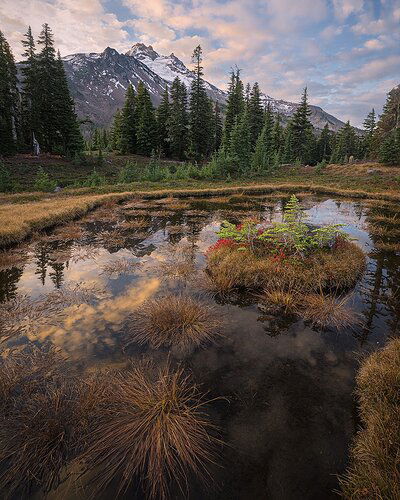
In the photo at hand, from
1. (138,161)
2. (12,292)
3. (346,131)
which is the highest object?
(346,131)

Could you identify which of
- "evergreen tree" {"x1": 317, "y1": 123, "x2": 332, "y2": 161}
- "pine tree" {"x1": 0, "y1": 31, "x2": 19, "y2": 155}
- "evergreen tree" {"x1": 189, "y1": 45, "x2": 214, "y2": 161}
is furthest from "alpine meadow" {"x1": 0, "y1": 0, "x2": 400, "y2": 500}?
"evergreen tree" {"x1": 317, "y1": 123, "x2": 332, "y2": 161}

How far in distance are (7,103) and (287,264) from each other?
4833 centimetres

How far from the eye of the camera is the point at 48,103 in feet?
137

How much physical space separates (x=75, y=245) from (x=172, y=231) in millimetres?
5248

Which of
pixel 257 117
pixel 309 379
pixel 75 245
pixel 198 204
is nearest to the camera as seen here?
pixel 309 379

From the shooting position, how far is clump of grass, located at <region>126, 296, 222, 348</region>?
6322mm

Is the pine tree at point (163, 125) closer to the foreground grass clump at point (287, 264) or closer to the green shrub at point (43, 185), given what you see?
the green shrub at point (43, 185)

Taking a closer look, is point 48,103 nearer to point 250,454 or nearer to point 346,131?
point 250,454

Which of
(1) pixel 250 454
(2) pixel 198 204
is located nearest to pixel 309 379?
(1) pixel 250 454

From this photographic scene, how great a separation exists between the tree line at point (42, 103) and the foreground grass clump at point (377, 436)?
4413 centimetres

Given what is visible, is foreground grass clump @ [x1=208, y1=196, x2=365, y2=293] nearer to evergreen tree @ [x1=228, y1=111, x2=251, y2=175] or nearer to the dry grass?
the dry grass

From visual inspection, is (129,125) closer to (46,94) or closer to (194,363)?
(46,94)

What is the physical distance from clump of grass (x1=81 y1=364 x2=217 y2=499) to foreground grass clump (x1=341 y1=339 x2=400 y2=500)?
186cm

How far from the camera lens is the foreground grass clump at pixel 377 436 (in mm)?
3086
